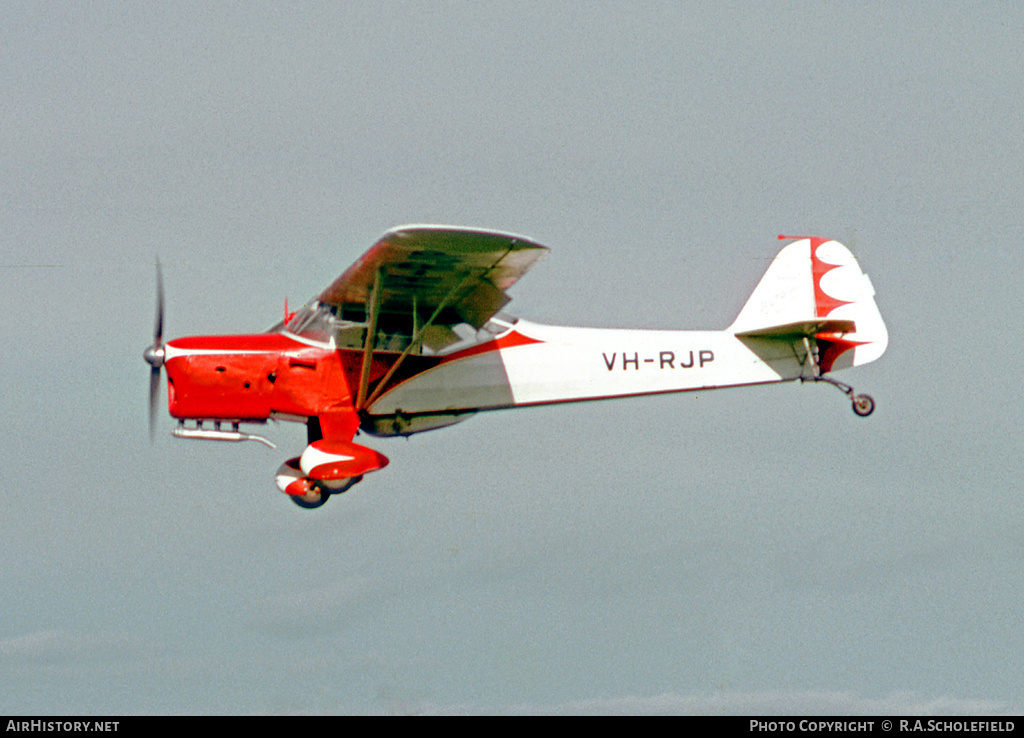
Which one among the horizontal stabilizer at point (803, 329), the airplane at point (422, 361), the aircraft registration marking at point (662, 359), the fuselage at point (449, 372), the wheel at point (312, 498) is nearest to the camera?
the airplane at point (422, 361)

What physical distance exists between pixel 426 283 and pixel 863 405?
5.48 meters

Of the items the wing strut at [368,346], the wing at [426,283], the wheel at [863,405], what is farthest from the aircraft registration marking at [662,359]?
the wing strut at [368,346]

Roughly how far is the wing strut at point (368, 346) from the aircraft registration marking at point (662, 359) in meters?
2.75

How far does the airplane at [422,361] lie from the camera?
48.6ft

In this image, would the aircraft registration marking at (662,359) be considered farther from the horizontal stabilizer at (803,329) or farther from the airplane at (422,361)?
the horizontal stabilizer at (803,329)

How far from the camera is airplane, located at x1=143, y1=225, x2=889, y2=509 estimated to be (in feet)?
48.6

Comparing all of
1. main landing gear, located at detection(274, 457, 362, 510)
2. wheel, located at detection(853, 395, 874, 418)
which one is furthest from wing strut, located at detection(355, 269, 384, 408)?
wheel, located at detection(853, 395, 874, 418)

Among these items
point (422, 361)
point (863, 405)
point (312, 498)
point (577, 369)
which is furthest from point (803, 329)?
point (312, 498)
